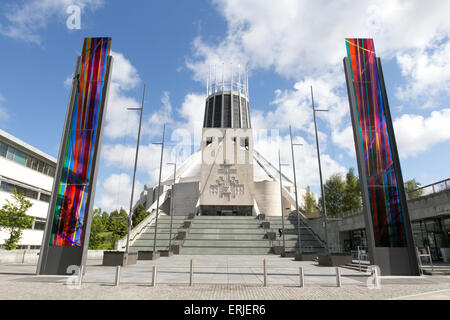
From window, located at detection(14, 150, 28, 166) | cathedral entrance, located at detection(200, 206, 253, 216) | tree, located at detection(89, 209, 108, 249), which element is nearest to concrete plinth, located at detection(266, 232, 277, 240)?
cathedral entrance, located at detection(200, 206, 253, 216)

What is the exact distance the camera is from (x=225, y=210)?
4956cm

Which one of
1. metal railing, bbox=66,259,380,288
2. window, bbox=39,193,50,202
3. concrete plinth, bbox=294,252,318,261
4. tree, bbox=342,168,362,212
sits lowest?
metal railing, bbox=66,259,380,288

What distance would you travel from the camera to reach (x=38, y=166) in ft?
98.9

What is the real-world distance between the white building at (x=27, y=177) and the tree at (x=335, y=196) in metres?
38.4

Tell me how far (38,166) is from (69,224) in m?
23.3

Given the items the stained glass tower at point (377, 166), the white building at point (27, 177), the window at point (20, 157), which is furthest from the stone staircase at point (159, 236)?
the stained glass tower at point (377, 166)

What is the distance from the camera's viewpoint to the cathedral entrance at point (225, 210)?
4906cm

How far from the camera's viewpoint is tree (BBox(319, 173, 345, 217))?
144 feet

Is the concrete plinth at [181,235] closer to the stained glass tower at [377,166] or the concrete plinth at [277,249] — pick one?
the concrete plinth at [277,249]

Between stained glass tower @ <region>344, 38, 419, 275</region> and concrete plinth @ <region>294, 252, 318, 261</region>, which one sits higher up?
stained glass tower @ <region>344, 38, 419, 275</region>

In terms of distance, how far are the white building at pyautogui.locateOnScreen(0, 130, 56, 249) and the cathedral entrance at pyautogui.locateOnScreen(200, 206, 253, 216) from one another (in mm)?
25067

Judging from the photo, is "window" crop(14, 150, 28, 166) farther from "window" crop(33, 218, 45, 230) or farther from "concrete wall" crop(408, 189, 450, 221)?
"concrete wall" crop(408, 189, 450, 221)
